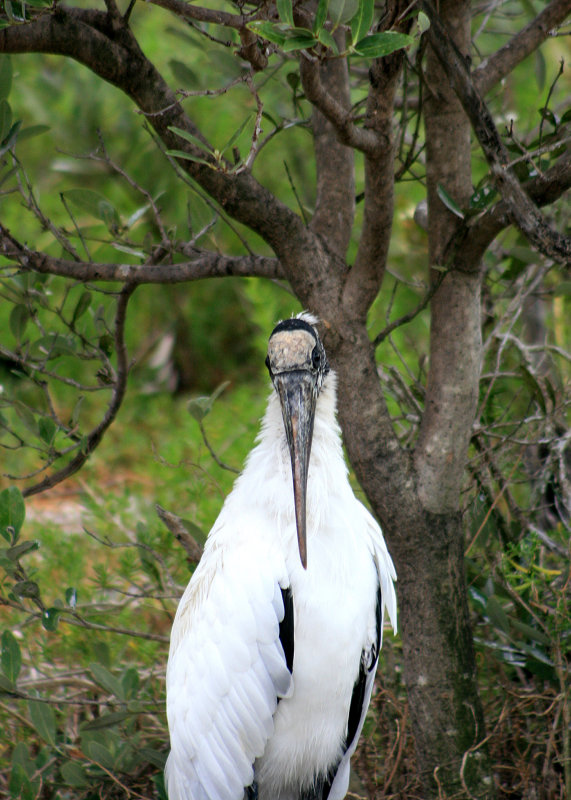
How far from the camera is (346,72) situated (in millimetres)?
1932

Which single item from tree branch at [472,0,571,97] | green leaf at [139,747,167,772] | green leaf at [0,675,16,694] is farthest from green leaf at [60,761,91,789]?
tree branch at [472,0,571,97]

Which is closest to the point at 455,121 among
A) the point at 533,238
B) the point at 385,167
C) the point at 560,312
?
the point at 385,167

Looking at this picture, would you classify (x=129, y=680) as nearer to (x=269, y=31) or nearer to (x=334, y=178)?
(x=334, y=178)

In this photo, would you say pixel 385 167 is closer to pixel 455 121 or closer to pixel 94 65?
pixel 455 121

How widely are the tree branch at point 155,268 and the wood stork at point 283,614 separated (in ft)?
0.56

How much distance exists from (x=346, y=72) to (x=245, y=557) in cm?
107

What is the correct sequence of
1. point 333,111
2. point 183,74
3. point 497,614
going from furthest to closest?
point 183,74 → point 497,614 → point 333,111

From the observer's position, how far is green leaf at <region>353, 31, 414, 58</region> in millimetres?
1257

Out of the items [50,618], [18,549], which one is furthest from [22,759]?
[18,549]

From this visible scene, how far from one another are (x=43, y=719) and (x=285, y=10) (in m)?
1.49

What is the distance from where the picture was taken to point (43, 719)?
1903 millimetres

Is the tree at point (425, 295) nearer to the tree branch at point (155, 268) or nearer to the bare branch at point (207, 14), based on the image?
the tree branch at point (155, 268)

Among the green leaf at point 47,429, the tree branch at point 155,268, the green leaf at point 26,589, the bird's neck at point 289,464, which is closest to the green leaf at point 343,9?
the tree branch at point 155,268

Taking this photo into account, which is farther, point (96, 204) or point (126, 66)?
point (96, 204)
